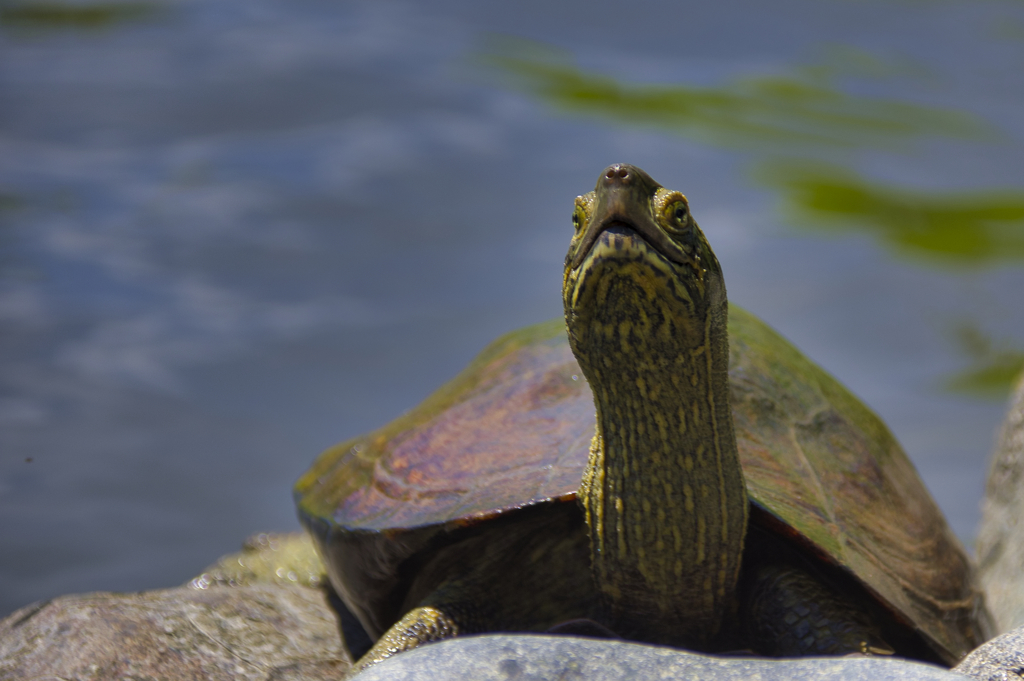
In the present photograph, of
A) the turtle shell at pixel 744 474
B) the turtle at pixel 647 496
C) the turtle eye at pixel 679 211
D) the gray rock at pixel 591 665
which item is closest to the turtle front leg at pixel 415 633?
the turtle at pixel 647 496

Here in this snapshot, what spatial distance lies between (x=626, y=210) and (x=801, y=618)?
1072mm

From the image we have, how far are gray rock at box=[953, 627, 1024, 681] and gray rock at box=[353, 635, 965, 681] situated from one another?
0.20 metres

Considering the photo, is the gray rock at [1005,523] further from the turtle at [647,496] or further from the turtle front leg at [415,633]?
the turtle front leg at [415,633]

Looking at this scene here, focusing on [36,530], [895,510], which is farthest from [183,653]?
[36,530]

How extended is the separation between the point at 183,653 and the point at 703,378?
1.45 metres

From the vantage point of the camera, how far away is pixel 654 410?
2119mm

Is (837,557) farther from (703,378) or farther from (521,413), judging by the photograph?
(521,413)

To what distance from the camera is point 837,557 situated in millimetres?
2365

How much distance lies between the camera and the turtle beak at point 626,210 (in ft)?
6.41

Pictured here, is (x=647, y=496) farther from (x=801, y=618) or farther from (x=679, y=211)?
(x=679, y=211)

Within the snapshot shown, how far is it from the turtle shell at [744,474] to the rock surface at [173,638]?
0.22 m

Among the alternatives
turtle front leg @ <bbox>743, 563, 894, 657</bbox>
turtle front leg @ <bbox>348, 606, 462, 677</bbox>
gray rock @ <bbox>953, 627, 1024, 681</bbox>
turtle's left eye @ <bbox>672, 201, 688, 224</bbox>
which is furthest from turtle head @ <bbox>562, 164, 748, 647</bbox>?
gray rock @ <bbox>953, 627, 1024, 681</bbox>

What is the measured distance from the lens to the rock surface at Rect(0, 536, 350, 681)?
2441mm

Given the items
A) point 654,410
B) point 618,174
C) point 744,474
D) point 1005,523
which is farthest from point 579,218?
point 1005,523
